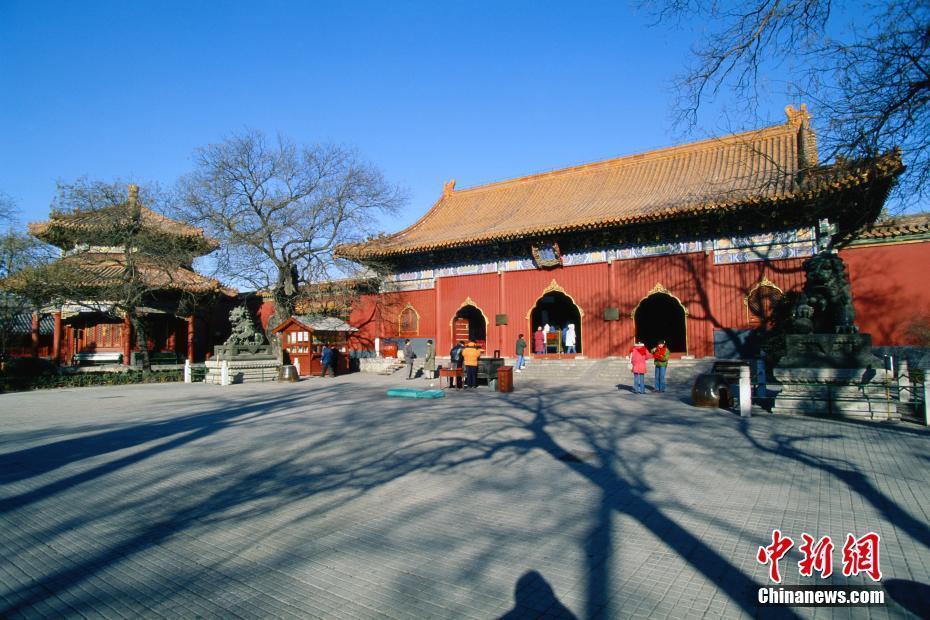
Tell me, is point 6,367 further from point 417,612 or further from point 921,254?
point 921,254

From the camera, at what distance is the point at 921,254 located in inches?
615

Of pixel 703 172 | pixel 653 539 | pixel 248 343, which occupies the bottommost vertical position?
pixel 653 539

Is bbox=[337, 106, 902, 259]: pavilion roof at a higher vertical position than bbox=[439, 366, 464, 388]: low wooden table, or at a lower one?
higher

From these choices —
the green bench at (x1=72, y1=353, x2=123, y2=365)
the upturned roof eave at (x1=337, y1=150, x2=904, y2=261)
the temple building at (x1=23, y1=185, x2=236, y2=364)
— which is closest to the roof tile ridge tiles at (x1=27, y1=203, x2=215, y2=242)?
the temple building at (x1=23, y1=185, x2=236, y2=364)

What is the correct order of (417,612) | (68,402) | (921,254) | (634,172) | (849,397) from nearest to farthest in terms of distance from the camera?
(417,612) < (849,397) < (68,402) < (921,254) < (634,172)

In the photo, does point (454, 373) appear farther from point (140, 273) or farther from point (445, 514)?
point (140, 273)

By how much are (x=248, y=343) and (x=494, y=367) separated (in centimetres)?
931

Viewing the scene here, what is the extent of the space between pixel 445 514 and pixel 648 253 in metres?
14.3

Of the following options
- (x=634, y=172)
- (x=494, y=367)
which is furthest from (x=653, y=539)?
(x=634, y=172)

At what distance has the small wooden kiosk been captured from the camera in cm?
1970

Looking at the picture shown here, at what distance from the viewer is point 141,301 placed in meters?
A: 21.6

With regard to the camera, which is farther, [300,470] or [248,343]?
[248,343]

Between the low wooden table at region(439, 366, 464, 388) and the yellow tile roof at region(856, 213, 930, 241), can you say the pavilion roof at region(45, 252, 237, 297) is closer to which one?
the low wooden table at region(439, 366, 464, 388)

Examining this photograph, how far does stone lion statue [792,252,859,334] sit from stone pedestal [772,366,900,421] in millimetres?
844
